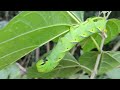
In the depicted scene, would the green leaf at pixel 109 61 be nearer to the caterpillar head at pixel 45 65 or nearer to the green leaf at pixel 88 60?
the green leaf at pixel 88 60

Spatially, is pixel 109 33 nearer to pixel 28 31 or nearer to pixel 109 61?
pixel 109 61

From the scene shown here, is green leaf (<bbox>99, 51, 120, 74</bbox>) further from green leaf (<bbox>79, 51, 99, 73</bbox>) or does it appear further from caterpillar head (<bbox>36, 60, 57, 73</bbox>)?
caterpillar head (<bbox>36, 60, 57, 73</bbox>)

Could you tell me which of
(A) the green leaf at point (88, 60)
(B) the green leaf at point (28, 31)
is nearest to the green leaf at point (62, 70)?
(A) the green leaf at point (88, 60)

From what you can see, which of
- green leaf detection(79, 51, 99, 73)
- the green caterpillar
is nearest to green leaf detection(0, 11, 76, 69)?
the green caterpillar

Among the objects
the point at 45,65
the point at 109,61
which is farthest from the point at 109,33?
the point at 45,65

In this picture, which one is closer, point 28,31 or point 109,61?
point 28,31

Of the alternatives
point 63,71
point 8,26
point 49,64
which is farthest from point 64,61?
point 8,26
